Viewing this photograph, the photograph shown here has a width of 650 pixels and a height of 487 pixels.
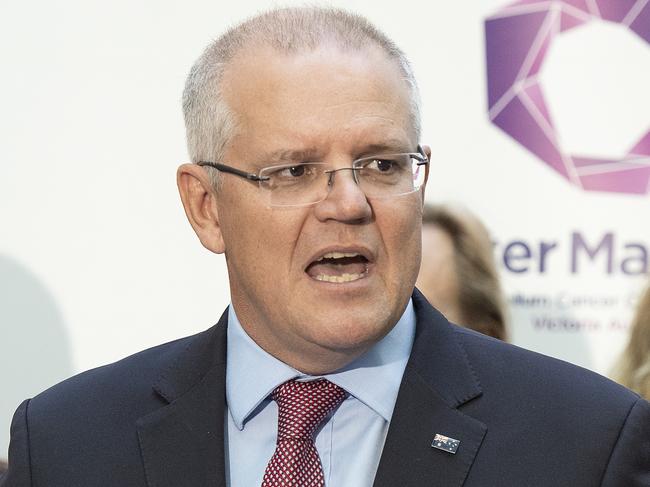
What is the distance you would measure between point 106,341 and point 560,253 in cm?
153

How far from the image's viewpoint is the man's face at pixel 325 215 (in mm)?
2131

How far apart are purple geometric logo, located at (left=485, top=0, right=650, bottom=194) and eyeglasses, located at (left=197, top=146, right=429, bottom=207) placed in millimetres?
1748

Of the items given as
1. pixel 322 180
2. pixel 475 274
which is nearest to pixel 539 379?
pixel 322 180

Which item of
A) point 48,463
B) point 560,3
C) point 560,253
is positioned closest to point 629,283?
point 560,253

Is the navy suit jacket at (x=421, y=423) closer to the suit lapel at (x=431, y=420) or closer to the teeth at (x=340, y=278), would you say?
the suit lapel at (x=431, y=420)

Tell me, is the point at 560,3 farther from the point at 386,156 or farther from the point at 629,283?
the point at 386,156

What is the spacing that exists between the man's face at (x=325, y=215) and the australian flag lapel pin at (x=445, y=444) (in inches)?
8.4

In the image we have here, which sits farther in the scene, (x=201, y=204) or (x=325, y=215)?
(x=201, y=204)

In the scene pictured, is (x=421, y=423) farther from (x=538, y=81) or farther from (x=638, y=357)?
(x=538, y=81)

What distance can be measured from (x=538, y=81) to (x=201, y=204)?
5.89 ft

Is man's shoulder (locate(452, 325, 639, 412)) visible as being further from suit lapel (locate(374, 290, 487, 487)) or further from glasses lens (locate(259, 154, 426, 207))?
glasses lens (locate(259, 154, 426, 207))

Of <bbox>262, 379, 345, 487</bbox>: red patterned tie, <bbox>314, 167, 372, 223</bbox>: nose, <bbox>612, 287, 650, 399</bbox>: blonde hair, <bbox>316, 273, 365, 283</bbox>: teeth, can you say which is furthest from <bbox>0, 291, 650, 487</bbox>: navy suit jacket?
<bbox>612, 287, 650, 399</bbox>: blonde hair

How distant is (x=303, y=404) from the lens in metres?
2.25

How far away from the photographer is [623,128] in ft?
12.8
